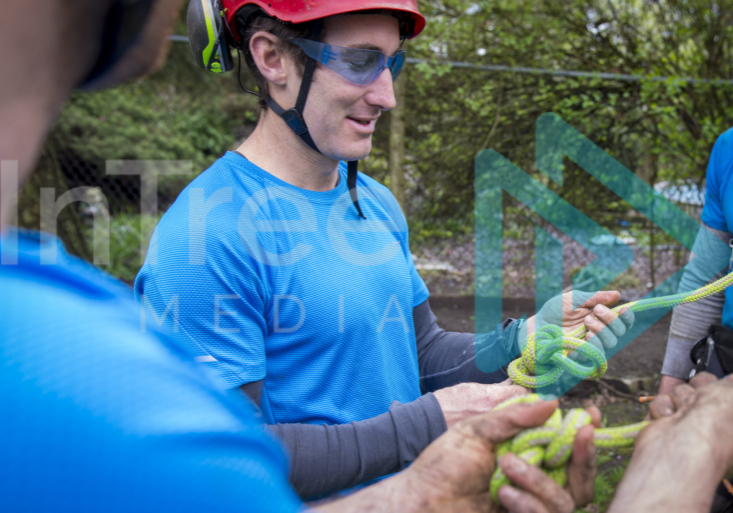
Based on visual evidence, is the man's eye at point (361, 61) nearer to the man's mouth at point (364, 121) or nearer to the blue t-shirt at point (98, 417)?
the man's mouth at point (364, 121)

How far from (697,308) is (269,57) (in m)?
1.94

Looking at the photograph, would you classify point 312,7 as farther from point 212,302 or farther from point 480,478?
point 480,478

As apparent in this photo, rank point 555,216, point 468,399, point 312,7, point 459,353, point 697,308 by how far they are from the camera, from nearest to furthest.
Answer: point 468,399, point 312,7, point 459,353, point 697,308, point 555,216

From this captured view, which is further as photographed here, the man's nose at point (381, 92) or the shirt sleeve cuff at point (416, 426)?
the man's nose at point (381, 92)

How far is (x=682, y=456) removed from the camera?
36.3 inches

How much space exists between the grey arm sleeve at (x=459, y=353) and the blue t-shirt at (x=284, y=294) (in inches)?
6.8

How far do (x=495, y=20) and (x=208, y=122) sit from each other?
667cm

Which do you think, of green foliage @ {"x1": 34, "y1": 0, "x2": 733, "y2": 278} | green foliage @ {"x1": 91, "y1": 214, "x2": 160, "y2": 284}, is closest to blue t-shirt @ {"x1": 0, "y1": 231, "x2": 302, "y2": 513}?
green foliage @ {"x1": 34, "y1": 0, "x2": 733, "y2": 278}

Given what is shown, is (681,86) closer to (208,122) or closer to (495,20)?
(495,20)

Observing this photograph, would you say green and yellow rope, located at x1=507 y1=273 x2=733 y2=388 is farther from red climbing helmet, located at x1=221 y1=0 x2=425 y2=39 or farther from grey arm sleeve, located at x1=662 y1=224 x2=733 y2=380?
red climbing helmet, located at x1=221 y1=0 x2=425 y2=39

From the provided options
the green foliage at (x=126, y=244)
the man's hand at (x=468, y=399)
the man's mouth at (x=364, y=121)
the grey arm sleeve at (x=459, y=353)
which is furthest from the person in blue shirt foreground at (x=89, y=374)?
the green foliage at (x=126, y=244)

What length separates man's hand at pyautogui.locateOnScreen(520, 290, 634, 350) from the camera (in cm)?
165

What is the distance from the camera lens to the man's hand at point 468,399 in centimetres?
149

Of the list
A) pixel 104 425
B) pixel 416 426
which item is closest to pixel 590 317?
pixel 416 426
